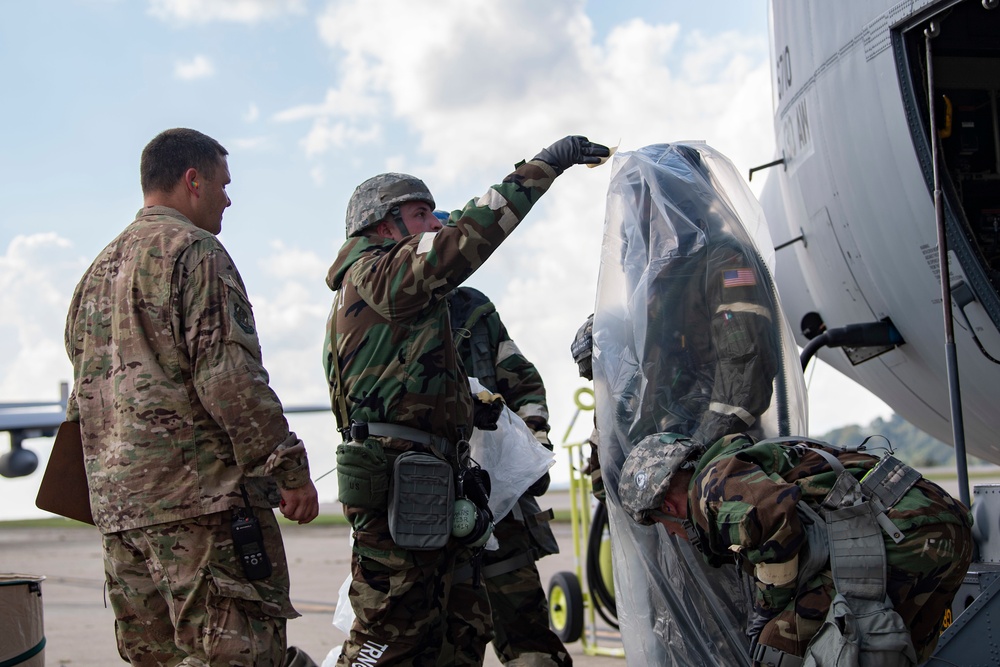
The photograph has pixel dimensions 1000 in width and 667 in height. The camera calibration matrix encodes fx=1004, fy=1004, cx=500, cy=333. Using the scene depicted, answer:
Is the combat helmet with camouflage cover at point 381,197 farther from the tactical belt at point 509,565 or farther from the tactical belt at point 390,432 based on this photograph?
the tactical belt at point 509,565

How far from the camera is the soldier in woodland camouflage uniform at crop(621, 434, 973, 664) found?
9.04ft

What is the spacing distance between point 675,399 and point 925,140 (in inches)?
64.4

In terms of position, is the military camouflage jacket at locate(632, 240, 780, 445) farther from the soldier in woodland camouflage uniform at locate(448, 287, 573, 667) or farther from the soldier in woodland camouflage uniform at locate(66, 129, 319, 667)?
the soldier in woodland camouflage uniform at locate(66, 129, 319, 667)

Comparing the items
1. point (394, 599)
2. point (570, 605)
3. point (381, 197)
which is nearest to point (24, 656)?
point (394, 599)

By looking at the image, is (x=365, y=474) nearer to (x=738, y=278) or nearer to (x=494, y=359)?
(x=738, y=278)

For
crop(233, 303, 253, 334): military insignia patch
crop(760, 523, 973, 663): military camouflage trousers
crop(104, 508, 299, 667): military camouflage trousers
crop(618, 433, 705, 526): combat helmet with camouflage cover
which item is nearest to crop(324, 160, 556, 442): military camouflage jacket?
crop(233, 303, 253, 334): military insignia patch

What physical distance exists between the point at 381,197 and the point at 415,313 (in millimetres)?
574

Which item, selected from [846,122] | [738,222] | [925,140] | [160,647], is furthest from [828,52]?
[160,647]

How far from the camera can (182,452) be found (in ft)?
10.1

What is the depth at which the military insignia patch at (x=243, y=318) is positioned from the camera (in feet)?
10.2

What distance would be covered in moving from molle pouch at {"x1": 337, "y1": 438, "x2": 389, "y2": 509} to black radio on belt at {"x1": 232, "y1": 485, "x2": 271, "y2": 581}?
472mm

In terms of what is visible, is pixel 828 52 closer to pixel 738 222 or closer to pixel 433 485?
pixel 738 222

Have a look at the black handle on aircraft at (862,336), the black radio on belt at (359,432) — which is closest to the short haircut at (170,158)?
the black radio on belt at (359,432)

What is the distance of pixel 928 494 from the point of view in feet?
9.55
